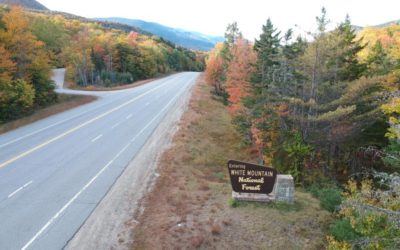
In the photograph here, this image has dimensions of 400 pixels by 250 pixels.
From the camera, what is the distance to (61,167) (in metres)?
20.6

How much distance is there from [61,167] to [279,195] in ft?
41.2

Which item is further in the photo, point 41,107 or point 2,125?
point 41,107

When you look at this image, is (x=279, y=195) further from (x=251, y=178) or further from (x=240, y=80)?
(x=240, y=80)

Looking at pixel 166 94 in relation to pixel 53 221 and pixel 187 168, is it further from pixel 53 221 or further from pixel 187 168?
pixel 53 221

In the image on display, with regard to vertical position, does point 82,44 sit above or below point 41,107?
above

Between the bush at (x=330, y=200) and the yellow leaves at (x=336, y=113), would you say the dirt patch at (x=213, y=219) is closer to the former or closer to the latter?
the bush at (x=330, y=200)

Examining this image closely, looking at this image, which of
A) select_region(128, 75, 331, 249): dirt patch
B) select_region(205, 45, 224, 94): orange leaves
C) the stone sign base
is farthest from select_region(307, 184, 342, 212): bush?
select_region(205, 45, 224, 94): orange leaves

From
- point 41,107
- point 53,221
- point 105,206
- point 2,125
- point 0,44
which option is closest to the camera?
point 53,221

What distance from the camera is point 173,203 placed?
15.9 m

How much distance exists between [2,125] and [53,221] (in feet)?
73.9

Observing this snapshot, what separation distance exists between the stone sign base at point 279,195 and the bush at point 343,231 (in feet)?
7.59

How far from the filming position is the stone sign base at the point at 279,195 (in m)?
15.4

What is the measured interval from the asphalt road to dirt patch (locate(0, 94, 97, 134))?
112cm

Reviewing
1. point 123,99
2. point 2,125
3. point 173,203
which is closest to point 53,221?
point 173,203
